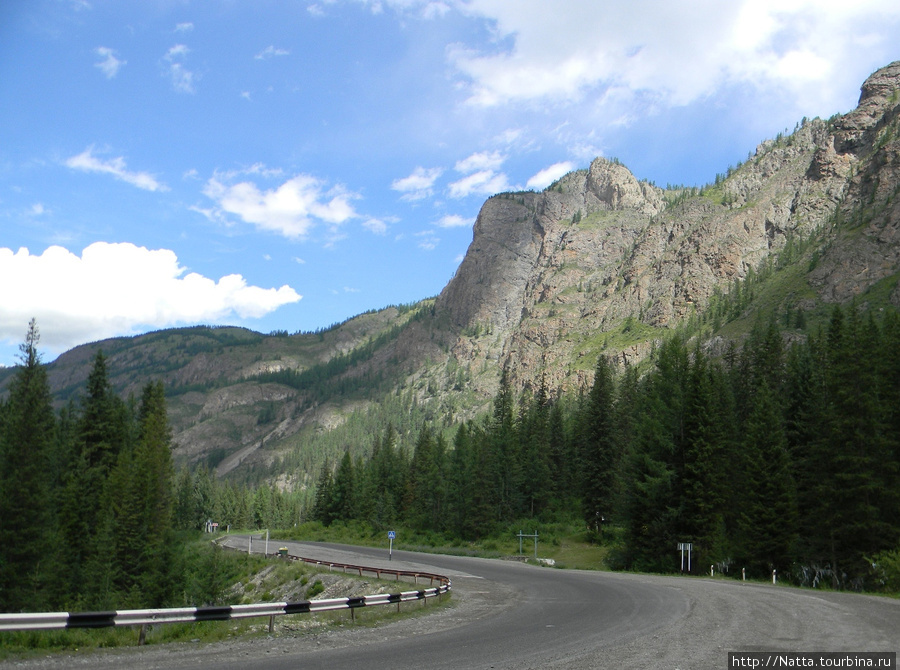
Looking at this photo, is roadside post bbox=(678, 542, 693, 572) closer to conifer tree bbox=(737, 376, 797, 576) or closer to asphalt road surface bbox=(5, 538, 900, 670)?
conifer tree bbox=(737, 376, 797, 576)

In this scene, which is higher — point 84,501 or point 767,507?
point 767,507

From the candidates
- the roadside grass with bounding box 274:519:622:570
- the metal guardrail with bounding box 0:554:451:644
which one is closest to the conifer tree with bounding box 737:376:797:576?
the roadside grass with bounding box 274:519:622:570

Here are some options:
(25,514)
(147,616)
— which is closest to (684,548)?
(147,616)

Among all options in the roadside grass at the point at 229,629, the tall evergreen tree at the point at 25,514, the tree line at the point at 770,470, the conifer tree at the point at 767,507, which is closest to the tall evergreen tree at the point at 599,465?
the tree line at the point at 770,470

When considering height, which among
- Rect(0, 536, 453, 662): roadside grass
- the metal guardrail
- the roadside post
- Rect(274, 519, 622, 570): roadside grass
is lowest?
Rect(274, 519, 622, 570): roadside grass

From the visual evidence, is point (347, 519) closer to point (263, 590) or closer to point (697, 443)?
point (263, 590)

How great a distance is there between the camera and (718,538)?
37.5 metres

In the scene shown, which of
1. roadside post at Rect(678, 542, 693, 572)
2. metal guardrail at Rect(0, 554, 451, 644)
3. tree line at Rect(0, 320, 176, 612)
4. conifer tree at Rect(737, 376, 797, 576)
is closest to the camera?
metal guardrail at Rect(0, 554, 451, 644)

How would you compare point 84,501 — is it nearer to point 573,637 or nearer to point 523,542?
point 523,542

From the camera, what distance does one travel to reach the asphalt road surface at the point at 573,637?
1056 centimetres

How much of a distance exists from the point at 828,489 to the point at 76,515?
1904 inches

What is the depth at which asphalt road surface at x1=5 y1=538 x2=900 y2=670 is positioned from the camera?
1056 centimetres

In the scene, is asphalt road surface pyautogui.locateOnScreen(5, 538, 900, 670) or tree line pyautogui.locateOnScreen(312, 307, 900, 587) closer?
asphalt road surface pyautogui.locateOnScreen(5, 538, 900, 670)

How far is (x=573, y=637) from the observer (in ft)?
43.1
